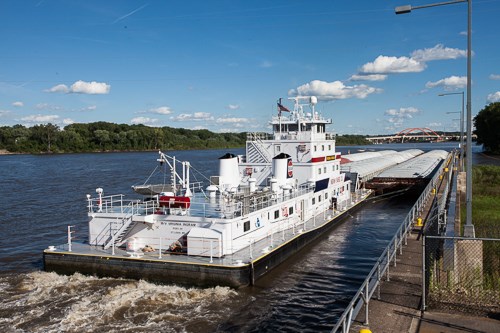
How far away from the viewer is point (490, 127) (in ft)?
367

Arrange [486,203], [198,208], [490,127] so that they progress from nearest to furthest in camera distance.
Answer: [198,208] < [486,203] < [490,127]

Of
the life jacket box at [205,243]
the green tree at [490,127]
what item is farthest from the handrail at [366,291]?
the green tree at [490,127]

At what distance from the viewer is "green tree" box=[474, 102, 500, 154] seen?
108125mm

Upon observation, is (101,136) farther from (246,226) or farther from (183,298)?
(183,298)

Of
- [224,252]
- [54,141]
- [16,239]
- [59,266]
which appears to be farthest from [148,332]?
[54,141]

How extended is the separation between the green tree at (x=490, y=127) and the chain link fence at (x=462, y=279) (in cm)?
10369

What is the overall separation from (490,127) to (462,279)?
113 m

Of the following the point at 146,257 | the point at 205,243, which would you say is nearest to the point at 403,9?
the point at 205,243

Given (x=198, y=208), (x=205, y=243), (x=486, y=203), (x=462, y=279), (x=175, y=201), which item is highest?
(x=175, y=201)

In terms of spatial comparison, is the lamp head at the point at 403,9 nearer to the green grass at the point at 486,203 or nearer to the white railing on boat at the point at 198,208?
the white railing on boat at the point at 198,208

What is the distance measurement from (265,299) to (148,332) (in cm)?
485

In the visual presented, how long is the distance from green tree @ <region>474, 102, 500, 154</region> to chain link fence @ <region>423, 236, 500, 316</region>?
10369cm

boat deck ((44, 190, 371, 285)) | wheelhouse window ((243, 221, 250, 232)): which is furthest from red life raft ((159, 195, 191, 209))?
wheelhouse window ((243, 221, 250, 232))

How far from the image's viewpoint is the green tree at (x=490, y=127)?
108125 millimetres
